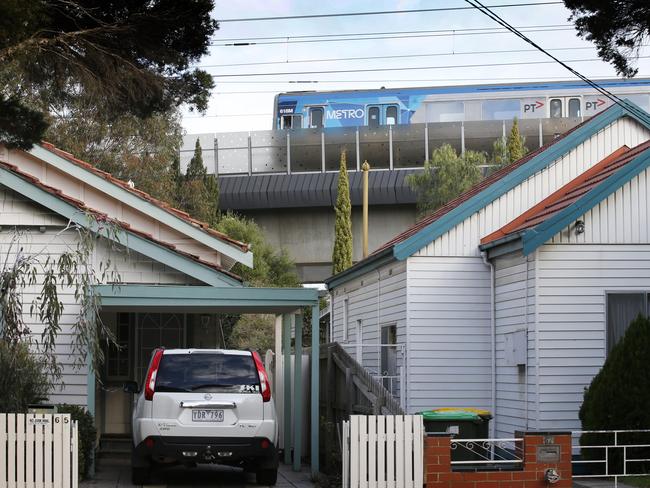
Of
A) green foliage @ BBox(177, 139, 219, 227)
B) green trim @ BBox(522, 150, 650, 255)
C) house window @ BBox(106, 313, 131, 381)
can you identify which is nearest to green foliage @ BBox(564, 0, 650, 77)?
green trim @ BBox(522, 150, 650, 255)

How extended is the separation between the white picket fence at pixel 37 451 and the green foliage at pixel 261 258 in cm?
3007

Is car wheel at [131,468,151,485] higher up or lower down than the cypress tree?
lower down

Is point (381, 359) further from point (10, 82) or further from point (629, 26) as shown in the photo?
point (10, 82)

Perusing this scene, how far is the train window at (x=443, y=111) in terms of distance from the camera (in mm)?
45688

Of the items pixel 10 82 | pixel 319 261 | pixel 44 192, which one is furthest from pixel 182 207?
pixel 44 192

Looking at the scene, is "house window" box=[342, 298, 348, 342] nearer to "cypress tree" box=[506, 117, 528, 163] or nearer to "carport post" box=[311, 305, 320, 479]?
"carport post" box=[311, 305, 320, 479]

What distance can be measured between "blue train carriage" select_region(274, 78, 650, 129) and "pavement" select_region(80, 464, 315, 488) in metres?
29.2

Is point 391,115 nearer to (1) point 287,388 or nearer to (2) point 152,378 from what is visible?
(1) point 287,388

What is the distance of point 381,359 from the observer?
21.7m

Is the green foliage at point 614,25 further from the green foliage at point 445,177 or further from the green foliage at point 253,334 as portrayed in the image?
the green foliage at point 445,177

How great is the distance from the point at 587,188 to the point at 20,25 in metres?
9.68

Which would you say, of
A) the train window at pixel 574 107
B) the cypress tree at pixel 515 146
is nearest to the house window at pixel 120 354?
the cypress tree at pixel 515 146

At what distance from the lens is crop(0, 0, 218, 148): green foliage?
1366 centimetres

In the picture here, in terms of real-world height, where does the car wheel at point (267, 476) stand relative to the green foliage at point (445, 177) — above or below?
below
